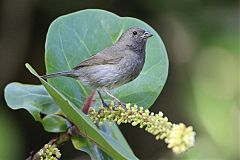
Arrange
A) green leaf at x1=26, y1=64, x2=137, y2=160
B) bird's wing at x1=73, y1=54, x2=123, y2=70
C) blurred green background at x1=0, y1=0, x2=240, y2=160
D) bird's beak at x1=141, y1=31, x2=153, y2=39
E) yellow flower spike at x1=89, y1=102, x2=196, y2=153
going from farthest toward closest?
blurred green background at x1=0, y1=0, x2=240, y2=160 → bird's beak at x1=141, y1=31, x2=153, y2=39 → bird's wing at x1=73, y1=54, x2=123, y2=70 → green leaf at x1=26, y1=64, x2=137, y2=160 → yellow flower spike at x1=89, y1=102, x2=196, y2=153

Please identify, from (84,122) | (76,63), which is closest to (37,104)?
(76,63)

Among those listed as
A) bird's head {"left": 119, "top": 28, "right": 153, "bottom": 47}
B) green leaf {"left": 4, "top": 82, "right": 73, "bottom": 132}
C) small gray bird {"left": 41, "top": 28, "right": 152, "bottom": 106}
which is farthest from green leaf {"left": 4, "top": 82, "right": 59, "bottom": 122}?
bird's head {"left": 119, "top": 28, "right": 153, "bottom": 47}

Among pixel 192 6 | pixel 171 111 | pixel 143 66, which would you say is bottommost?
pixel 171 111

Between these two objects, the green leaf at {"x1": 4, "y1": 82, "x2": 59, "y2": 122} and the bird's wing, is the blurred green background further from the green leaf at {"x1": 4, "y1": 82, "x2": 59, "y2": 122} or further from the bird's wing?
the green leaf at {"x1": 4, "y1": 82, "x2": 59, "y2": 122}

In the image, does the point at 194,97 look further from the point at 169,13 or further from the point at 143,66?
the point at 143,66

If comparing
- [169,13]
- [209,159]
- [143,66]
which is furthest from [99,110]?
[169,13]

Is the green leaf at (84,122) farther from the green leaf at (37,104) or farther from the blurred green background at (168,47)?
the blurred green background at (168,47)

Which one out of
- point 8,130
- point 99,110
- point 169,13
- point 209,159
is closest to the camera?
point 99,110
